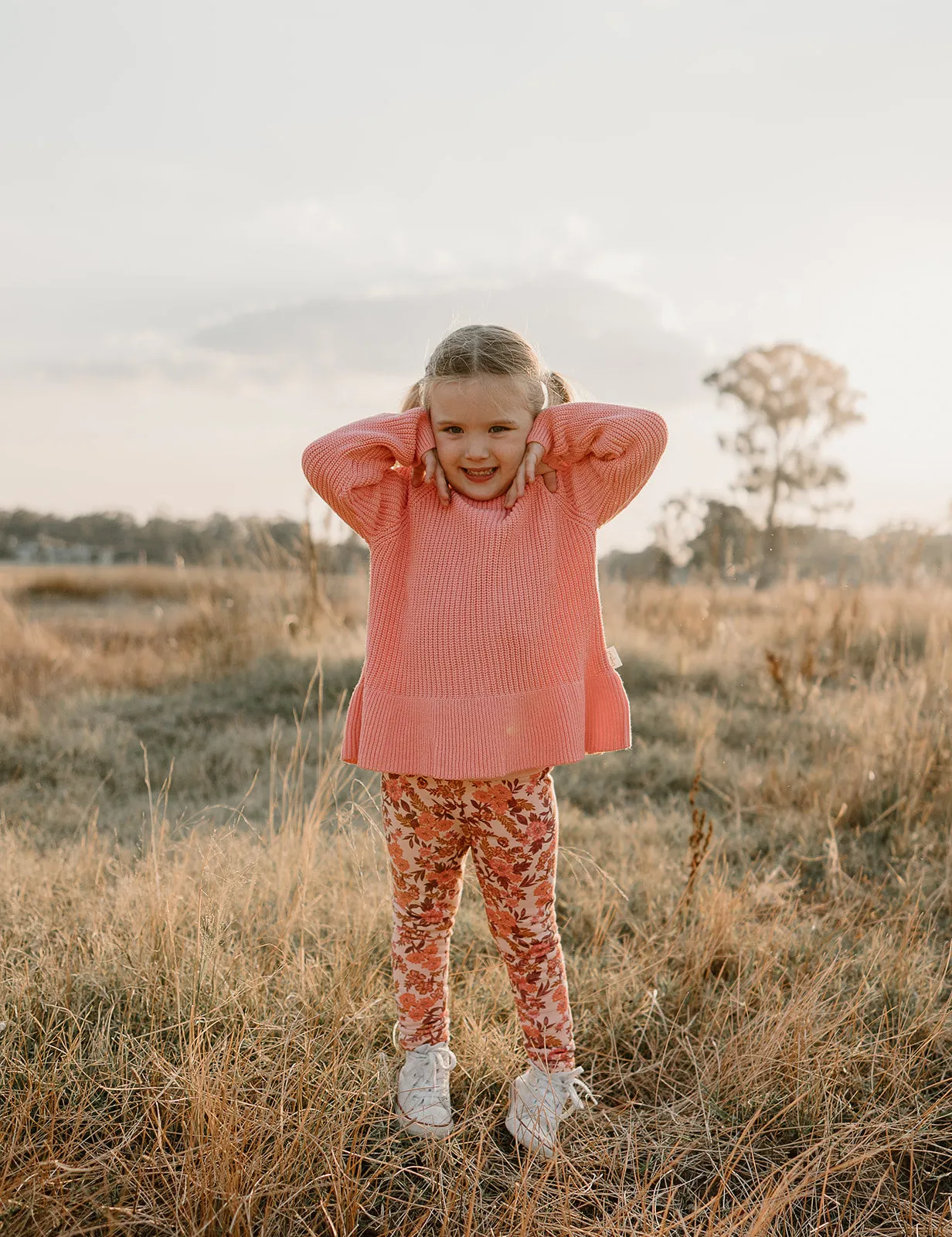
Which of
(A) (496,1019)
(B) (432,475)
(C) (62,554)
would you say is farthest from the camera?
(C) (62,554)

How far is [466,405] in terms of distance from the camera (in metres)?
1.89

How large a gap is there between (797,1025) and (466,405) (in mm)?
1589

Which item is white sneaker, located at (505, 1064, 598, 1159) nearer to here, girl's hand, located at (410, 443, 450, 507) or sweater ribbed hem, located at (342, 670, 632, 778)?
sweater ribbed hem, located at (342, 670, 632, 778)

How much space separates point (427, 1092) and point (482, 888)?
17.4 inches

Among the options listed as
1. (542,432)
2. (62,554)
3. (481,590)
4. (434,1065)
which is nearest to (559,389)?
(542,432)

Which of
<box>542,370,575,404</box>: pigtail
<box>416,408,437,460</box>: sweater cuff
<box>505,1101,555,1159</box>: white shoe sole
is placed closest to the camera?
<box>505,1101,555,1159</box>: white shoe sole

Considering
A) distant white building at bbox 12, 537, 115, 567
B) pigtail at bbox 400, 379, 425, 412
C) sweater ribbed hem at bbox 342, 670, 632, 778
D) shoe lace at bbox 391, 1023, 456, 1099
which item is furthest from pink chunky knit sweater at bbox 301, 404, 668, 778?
distant white building at bbox 12, 537, 115, 567

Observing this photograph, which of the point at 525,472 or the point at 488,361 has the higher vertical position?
the point at 488,361

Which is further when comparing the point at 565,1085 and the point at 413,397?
the point at 413,397

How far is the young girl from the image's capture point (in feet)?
6.24

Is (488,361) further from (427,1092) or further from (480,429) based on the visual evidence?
(427,1092)

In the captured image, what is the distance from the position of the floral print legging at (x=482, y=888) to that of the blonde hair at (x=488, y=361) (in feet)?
2.69

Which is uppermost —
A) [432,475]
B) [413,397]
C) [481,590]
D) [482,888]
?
[413,397]

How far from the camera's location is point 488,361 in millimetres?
1895
